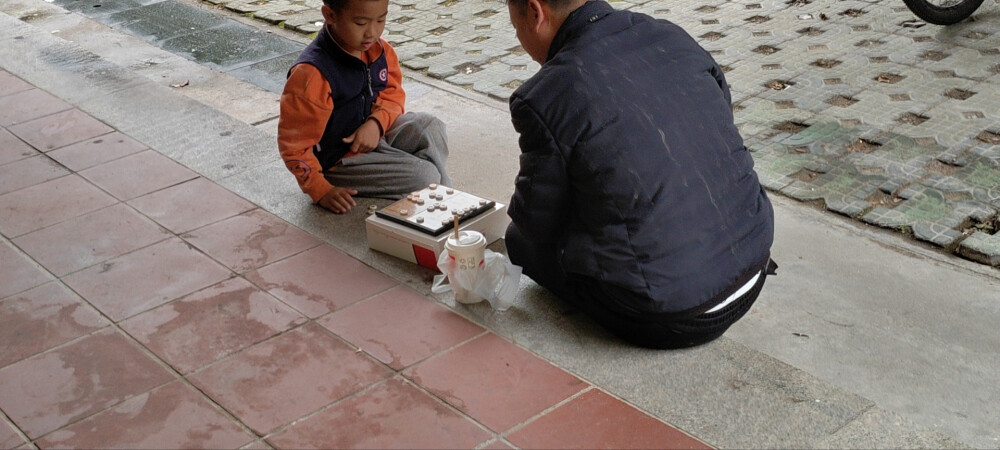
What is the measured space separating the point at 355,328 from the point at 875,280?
5.27ft

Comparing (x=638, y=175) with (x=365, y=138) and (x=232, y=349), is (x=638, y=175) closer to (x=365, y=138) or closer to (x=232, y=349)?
(x=232, y=349)

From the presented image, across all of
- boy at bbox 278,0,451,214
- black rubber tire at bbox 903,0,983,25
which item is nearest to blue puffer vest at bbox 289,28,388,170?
boy at bbox 278,0,451,214

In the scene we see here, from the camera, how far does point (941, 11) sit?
5.37 meters

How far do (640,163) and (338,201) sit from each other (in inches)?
57.9

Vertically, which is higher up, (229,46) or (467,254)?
(467,254)

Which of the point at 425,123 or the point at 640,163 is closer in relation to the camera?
the point at 640,163

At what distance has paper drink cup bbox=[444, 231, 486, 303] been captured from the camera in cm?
304

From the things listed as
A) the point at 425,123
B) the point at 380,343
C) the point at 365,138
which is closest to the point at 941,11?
the point at 425,123

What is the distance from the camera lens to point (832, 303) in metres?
3.14

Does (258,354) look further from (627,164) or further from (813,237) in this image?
(813,237)

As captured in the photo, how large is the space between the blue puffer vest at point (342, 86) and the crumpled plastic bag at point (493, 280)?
900mm

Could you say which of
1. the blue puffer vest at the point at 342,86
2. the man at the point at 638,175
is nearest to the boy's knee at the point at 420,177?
the blue puffer vest at the point at 342,86

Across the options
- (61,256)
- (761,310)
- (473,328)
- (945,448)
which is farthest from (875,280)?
(61,256)

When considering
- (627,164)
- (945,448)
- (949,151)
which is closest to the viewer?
(945,448)
